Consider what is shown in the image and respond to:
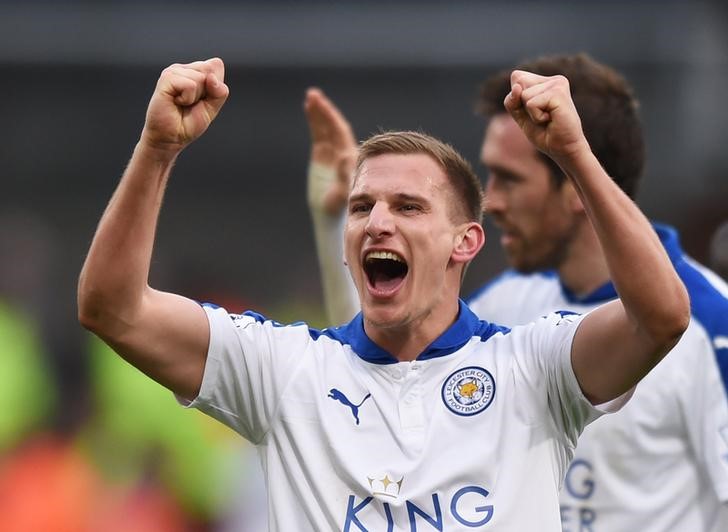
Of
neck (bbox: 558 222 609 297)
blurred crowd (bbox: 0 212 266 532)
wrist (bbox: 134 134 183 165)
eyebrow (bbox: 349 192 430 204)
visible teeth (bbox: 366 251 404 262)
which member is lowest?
blurred crowd (bbox: 0 212 266 532)

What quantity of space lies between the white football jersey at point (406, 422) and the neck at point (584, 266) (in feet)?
4.03

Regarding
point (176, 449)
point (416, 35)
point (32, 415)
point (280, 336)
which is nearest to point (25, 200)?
point (416, 35)

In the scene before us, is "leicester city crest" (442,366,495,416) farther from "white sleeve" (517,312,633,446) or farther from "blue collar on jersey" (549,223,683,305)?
"blue collar on jersey" (549,223,683,305)

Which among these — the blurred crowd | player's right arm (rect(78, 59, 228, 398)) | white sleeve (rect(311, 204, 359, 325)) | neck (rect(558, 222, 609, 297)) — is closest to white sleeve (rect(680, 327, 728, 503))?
neck (rect(558, 222, 609, 297))

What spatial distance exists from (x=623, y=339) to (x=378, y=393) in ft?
2.13

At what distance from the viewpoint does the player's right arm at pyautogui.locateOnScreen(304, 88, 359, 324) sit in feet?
15.5

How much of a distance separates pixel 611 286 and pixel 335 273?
0.95 meters

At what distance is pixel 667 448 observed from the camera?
432 cm

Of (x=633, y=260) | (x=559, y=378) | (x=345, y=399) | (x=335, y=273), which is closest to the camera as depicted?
(x=633, y=260)

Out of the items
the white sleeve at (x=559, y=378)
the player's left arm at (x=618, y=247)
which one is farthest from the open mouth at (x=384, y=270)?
the player's left arm at (x=618, y=247)

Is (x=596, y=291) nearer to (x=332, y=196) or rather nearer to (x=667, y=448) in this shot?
(x=667, y=448)

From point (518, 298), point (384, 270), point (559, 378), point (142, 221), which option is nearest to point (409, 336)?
point (384, 270)

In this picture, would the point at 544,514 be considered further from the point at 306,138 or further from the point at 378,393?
the point at 306,138

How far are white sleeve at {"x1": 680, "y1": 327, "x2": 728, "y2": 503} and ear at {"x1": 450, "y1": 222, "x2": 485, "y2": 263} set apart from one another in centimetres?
102
